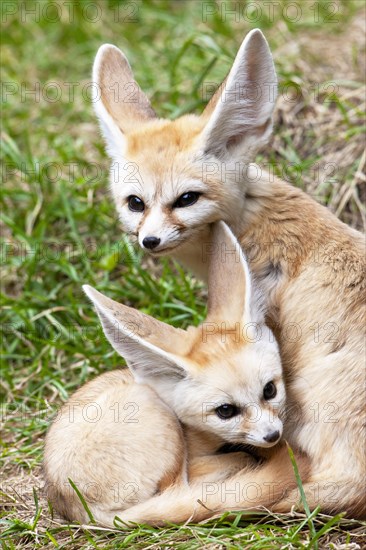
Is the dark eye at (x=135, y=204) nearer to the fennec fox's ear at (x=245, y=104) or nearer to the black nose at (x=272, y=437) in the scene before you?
the fennec fox's ear at (x=245, y=104)

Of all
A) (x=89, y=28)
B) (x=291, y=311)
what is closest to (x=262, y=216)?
(x=291, y=311)

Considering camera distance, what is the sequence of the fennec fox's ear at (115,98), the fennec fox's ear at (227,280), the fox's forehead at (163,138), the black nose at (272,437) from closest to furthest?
the black nose at (272,437) < the fennec fox's ear at (227,280) < the fox's forehead at (163,138) < the fennec fox's ear at (115,98)

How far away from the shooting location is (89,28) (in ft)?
29.3

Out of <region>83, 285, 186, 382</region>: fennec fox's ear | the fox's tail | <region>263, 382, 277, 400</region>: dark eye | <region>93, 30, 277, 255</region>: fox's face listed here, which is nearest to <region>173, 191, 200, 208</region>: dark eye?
<region>93, 30, 277, 255</region>: fox's face

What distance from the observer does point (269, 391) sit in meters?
4.18

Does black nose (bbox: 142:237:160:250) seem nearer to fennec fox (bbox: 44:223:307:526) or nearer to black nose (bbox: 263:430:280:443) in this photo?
fennec fox (bbox: 44:223:307:526)

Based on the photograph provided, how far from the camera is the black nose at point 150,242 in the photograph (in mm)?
4332

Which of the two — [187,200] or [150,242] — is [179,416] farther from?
[187,200]

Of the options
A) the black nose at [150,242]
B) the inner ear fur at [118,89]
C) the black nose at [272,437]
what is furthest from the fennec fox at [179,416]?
the inner ear fur at [118,89]

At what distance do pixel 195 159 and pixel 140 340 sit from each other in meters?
1.05

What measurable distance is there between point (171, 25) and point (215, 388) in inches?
212

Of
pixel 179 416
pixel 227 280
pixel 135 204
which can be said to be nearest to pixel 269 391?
pixel 179 416

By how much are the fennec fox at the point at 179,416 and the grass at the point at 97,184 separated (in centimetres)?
18

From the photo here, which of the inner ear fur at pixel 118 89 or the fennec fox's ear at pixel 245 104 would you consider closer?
the fennec fox's ear at pixel 245 104
